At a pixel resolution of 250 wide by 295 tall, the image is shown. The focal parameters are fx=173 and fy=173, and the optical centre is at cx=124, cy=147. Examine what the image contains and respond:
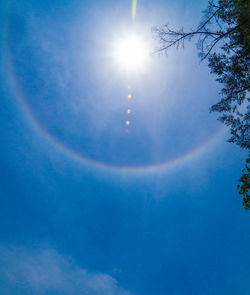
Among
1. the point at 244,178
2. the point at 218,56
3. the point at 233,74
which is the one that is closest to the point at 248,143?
the point at 244,178

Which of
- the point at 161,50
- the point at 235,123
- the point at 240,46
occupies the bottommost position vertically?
the point at 161,50

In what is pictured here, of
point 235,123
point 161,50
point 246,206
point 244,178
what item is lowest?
point 246,206

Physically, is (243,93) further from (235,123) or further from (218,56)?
(218,56)

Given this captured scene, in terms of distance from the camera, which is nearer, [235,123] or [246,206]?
[246,206]

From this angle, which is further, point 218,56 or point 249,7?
point 218,56

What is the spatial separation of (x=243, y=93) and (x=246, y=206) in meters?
6.39

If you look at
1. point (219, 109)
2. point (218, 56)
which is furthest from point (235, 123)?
point (218, 56)

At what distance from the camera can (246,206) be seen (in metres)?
8.90


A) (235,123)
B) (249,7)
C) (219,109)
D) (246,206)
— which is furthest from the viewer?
(219,109)

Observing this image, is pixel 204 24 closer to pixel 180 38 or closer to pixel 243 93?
pixel 180 38

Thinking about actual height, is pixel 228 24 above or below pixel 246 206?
above

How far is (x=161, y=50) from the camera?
8156 mm

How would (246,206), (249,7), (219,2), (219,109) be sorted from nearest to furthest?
1. (249,7)
2. (219,2)
3. (246,206)
4. (219,109)

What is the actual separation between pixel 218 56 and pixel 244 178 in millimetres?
6853
